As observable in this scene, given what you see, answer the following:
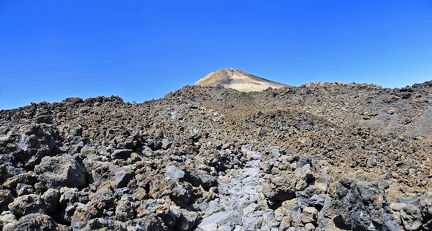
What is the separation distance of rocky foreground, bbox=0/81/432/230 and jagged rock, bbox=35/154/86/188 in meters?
0.03

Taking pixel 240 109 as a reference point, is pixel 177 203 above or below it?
below

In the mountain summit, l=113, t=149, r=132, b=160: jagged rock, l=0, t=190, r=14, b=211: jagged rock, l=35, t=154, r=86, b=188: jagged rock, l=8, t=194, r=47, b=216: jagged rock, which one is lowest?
l=8, t=194, r=47, b=216: jagged rock

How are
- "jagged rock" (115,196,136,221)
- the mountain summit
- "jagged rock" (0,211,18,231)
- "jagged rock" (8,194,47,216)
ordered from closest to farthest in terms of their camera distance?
"jagged rock" (0,211,18,231)
"jagged rock" (8,194,47,216)
"jagged rock" (115,196,136,221)
the mountain summit

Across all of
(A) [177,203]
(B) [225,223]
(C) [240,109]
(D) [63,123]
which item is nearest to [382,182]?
(B) [225,223]

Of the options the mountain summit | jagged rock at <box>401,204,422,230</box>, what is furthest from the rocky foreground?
the mountain summit

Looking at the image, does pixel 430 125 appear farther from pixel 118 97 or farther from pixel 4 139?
pixel 4 139

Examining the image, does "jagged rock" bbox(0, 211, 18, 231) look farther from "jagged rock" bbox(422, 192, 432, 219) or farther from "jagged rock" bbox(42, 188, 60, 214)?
"jagged rock" bbox(422, 192, 432, 219)

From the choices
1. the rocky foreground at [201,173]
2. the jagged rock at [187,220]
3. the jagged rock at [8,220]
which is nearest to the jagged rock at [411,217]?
the rocky foreground at [201,173]

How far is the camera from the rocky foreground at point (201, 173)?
6.78m

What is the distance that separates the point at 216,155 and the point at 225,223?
4.59 meters

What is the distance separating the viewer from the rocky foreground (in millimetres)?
6777

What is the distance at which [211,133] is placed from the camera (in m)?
16.2

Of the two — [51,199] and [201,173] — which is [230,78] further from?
[51,199]

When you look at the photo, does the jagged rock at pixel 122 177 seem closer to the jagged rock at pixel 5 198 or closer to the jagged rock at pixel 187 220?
the jagged rock at pixel 187 220
